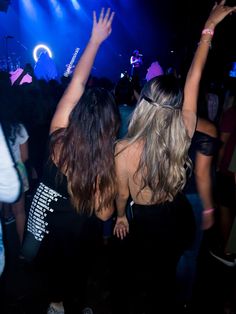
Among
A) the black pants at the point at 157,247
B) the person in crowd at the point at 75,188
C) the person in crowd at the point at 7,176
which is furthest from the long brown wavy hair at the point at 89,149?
the person in crowd at the point at 7,176

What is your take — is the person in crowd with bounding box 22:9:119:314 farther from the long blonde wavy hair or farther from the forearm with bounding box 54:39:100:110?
the long blonde wavy hair

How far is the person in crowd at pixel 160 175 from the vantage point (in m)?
1.68

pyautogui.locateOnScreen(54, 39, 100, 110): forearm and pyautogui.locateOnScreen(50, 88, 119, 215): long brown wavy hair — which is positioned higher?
pyautogui.locateOnScreen(54, 39, 100, 110): forearm

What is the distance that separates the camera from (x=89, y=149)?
5.45 ft

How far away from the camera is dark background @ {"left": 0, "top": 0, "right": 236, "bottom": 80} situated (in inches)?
569

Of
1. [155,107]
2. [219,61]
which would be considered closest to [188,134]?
[155,107]

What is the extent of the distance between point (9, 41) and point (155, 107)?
1540cm

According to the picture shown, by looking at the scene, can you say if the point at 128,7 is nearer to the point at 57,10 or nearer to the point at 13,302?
the point at 57,10

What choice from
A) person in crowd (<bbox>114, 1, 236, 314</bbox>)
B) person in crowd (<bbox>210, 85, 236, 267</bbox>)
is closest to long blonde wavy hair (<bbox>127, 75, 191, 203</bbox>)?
person in crowd (<bbox>114, 1, 236, 314</bbox>)

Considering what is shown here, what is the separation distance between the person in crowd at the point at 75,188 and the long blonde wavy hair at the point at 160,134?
178 mm

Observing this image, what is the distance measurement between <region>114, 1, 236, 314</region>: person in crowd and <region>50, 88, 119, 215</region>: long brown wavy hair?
11 centimetres

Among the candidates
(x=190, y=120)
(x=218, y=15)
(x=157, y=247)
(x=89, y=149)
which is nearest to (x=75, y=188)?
(x=89, y=149)

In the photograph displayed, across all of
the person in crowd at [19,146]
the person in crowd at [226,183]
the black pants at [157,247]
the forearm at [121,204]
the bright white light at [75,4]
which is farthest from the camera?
the bright white light at [75,4]

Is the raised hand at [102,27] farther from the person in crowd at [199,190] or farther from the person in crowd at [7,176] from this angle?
the person in crowd at [7,176]
